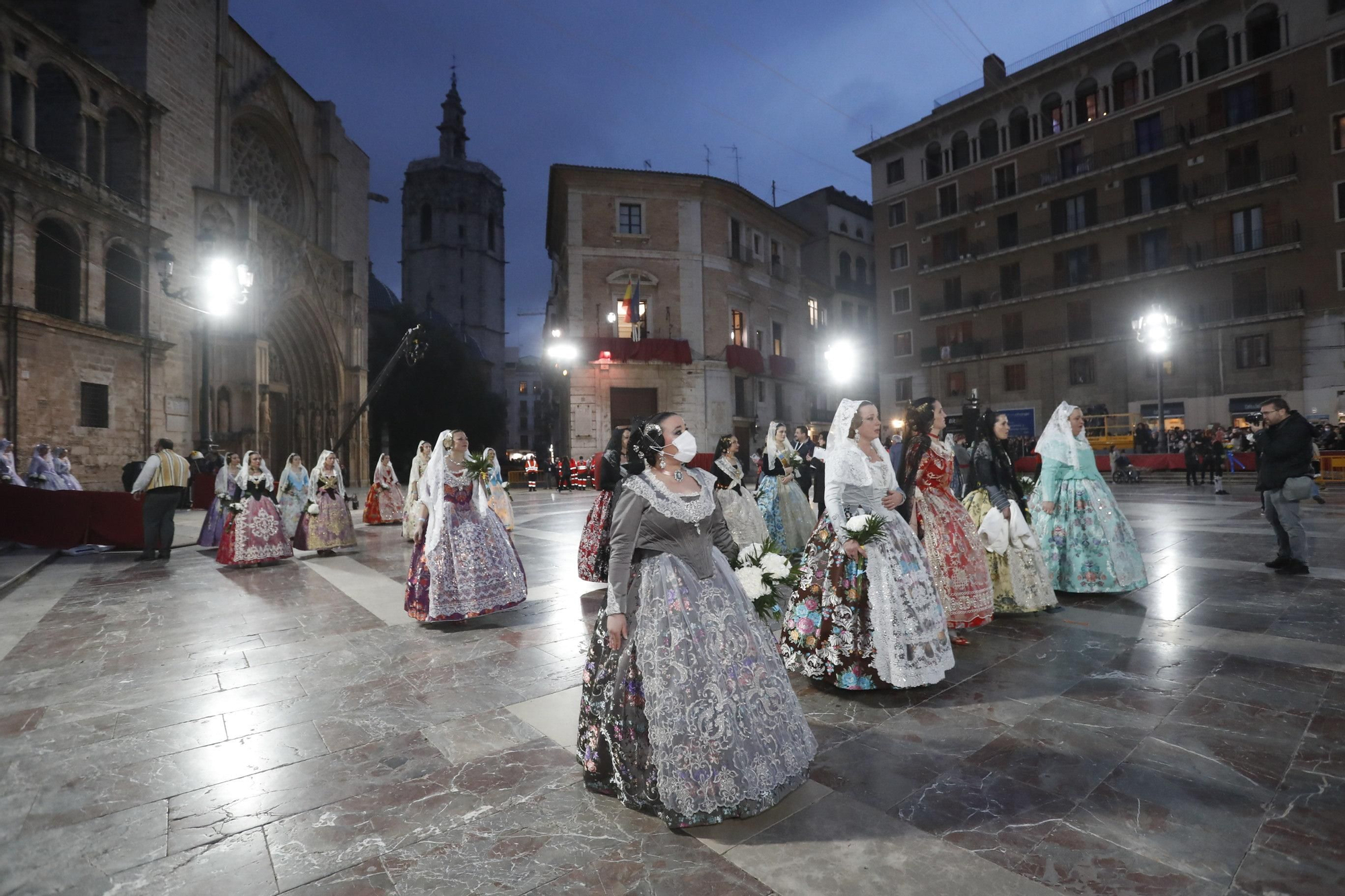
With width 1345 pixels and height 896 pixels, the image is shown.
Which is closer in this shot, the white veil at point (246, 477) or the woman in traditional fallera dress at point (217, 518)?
the white veil at point (246, 477)

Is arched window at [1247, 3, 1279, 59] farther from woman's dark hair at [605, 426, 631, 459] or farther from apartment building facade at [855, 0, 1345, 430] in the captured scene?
woman's dark hair at [605, 426, 631, 459]

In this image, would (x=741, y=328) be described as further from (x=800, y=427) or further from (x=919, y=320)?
(x=800, y=427)

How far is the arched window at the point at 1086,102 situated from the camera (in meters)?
29.6

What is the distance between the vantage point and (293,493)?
442 inches

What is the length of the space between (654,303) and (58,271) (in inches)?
786

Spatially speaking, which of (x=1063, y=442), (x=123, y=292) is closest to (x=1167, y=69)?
(x=1063, y=442)

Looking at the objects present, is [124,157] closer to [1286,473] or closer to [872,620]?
[872,620]

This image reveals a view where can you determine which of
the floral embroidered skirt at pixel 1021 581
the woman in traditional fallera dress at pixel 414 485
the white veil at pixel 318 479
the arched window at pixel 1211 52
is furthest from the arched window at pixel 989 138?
the white veil at pixel 318 479

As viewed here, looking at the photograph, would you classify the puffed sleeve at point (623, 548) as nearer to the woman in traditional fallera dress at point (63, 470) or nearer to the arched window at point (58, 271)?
the woman in traditional fallera dress at point (63, 470)

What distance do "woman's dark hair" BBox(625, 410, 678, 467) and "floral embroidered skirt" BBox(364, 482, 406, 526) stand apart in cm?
1378

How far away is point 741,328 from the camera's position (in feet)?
104

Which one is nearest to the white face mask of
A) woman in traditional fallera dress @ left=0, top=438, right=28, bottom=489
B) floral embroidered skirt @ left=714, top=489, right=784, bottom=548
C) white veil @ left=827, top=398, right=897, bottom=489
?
A: white veil @ left=827, top=398, right=897, bottom=489

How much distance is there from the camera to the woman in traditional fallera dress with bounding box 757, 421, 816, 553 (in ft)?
31.4

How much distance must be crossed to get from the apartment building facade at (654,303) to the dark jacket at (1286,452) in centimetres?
2159
